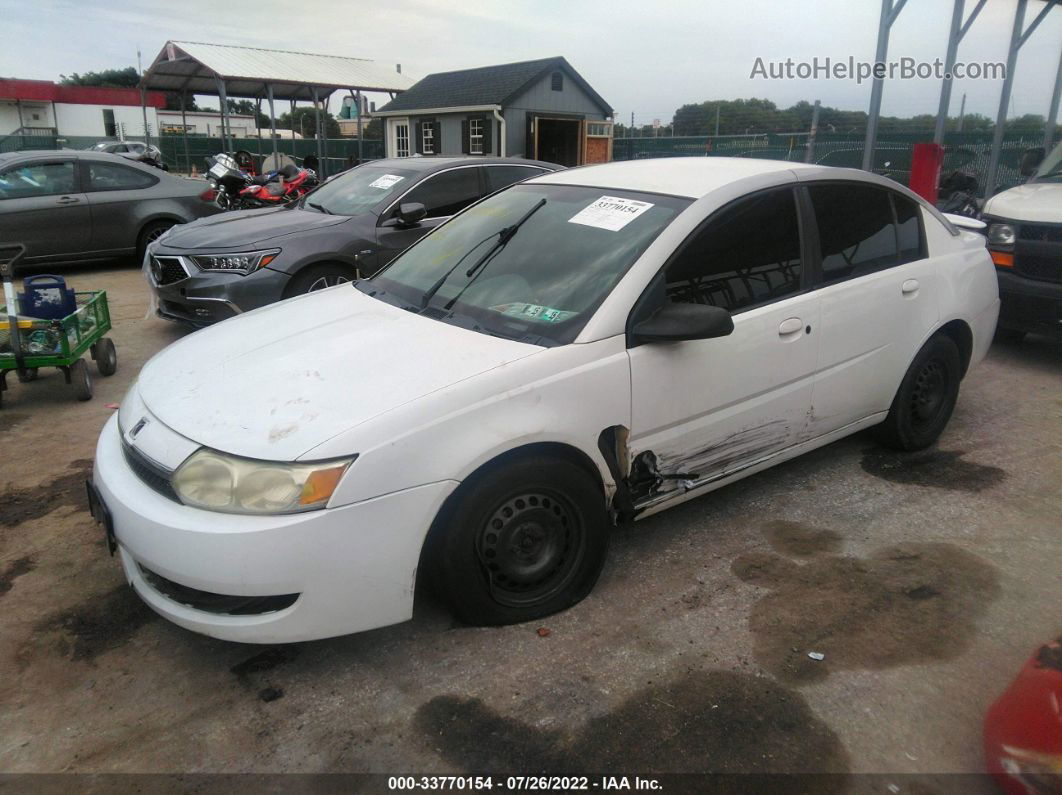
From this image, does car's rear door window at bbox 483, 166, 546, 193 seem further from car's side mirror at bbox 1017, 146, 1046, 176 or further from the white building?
the white building

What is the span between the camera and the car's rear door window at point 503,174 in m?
7.24

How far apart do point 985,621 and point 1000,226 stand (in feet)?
15.2

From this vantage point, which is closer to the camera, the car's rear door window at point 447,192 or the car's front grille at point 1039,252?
the car's front grille at point 1039,252

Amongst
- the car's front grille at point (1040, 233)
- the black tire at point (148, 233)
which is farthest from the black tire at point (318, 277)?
the car's front grille at point (1040, 233)

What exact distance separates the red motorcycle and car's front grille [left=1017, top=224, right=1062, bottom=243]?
31.3 ft

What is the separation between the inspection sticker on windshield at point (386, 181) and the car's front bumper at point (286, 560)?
4912mm

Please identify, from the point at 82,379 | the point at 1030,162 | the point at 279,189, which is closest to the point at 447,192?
the point at 82,379

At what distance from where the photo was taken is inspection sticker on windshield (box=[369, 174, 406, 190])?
7.02 meters

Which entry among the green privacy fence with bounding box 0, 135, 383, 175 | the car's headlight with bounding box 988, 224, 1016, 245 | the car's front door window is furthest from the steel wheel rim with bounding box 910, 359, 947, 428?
the green privacy fence with bounding box 0, 135, 383, 175

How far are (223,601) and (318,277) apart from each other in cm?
428

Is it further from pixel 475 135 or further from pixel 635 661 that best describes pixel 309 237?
pixel 475 135

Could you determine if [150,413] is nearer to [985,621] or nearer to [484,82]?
[985,621]

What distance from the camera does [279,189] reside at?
12.2 meters

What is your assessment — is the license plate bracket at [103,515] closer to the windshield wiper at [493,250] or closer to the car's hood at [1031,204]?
the windshield wiper at [493,250]
